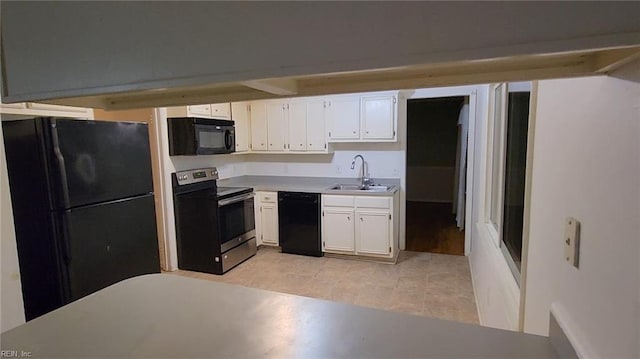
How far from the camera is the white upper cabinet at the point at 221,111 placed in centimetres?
411

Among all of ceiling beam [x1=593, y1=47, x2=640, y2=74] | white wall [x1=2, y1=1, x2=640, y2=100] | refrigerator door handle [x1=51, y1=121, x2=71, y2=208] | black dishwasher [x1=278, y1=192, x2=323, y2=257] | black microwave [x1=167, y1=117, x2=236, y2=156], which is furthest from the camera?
black dishwasher [x1=278, y1=192, x2=323, y2=257]

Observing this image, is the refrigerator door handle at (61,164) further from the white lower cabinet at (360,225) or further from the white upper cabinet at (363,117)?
the white upper cabinet at (363,117)

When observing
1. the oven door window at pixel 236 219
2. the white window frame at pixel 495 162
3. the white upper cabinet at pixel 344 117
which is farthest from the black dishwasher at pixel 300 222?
the white window frame at pixel 495 162

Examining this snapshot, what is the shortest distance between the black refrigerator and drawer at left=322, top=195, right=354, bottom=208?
224 cm

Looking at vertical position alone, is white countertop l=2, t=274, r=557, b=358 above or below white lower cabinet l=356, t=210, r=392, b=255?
above

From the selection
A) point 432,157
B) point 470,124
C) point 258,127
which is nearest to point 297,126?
point 258,127

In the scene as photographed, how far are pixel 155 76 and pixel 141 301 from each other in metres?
0.93

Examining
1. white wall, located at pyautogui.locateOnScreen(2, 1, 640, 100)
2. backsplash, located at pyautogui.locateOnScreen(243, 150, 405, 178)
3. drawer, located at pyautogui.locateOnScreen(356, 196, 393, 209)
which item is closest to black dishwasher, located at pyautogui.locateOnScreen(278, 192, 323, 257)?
drawer, located at pyautogui.locateOnScreen(356, 196, 393, 209)

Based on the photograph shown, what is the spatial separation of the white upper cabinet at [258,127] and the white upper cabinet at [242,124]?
0.06 metres

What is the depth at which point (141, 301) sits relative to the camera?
1.20 m

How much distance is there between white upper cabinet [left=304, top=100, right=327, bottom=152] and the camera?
4352mm

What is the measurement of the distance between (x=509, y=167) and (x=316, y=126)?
262cm

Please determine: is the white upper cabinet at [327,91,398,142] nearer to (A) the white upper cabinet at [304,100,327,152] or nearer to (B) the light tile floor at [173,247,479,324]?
(A) the white upper cabinet at [304,100,327,152]

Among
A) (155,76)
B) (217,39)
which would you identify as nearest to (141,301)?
(155,76)
